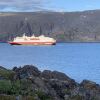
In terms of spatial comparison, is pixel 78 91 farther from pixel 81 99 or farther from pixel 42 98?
pixel 42 98

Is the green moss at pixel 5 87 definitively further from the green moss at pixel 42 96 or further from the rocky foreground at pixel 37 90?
the green moss at pixel 42 96

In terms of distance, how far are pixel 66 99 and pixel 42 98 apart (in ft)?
2.99

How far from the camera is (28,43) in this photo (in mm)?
139000

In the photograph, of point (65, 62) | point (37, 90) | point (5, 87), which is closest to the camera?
point (5, 87)

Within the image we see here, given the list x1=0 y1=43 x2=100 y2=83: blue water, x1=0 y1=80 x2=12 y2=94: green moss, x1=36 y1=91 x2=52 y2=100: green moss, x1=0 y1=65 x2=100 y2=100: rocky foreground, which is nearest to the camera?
x1=0 y1=65 x2=100 y2=100: rocky foreground

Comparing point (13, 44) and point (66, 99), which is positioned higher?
point (66, 99)

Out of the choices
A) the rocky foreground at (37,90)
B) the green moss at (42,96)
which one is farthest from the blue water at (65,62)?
the green moss at (42,96)

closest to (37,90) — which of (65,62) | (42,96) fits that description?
(42,96)

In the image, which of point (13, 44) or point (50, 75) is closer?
point (50, 75)

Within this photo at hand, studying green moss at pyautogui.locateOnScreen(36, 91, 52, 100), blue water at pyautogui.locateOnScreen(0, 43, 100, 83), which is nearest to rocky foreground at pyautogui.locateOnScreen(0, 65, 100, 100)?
green moss at pyautogui.locateOnScreen(36, 91, 52, 100)

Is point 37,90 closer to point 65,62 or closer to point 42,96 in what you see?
point 42,96

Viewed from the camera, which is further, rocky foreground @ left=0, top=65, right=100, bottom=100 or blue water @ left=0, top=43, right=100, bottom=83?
blue water @ left=0, top=43, right=100, bottom=83

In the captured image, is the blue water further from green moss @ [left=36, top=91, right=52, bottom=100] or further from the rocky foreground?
green moss @ [left=36, top=91, right=52, bottom=100]

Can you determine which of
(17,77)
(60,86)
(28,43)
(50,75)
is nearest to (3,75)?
(17,77)
